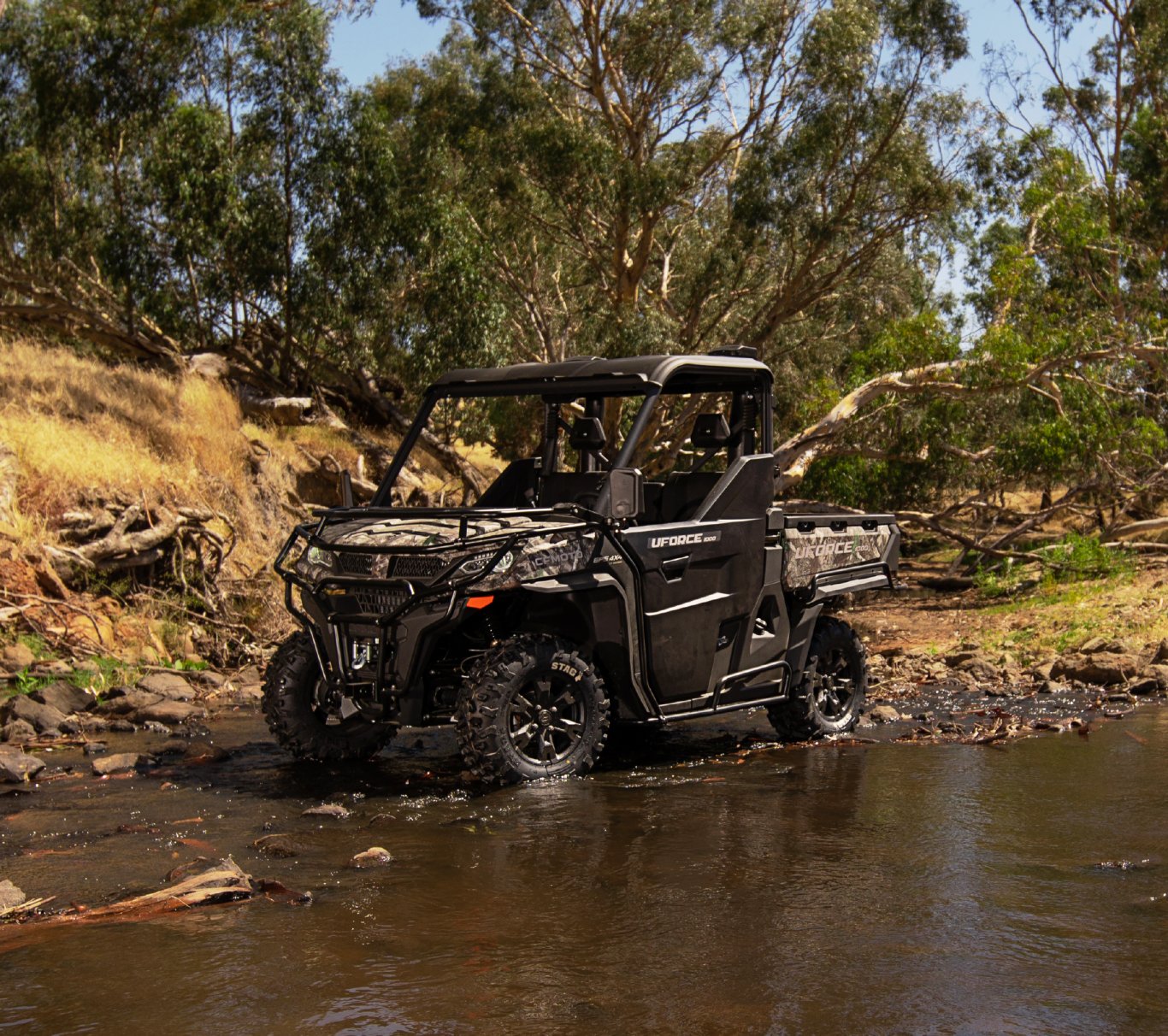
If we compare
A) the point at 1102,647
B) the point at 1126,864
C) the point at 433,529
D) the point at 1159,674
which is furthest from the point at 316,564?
the point at 1102,647

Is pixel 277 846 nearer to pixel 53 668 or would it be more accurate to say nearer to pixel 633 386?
pixel 633 386

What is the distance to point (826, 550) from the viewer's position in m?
9.18

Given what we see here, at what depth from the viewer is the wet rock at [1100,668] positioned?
1130cm

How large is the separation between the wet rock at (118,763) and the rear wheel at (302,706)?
0.92 m

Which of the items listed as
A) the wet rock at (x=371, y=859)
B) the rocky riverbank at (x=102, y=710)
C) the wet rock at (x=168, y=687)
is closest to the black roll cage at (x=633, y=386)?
the rocky riverbank at (x=102, y=710)

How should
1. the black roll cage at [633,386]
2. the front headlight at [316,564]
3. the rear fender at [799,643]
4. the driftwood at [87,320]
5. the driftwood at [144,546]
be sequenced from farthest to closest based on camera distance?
the driftwood at [87,320]
the driftwood at [144,546]
the rear fender at [799,643]
the black roll cage at [633,386]
the front headlight at [316,564]

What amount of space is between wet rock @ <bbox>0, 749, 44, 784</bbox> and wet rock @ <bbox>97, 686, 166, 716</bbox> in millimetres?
1891

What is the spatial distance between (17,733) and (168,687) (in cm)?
195

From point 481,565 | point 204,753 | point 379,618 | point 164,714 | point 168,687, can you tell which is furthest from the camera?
point 168,687

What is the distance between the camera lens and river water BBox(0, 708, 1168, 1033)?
167 inches

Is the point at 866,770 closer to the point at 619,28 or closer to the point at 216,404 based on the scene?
the point at 216,404

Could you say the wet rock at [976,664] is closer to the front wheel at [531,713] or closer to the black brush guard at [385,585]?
the front wheel at [531,713]

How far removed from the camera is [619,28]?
76.3ft

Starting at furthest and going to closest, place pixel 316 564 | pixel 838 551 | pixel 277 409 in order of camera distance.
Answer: pixel 277 409 < pixel 838 551 < pixel 316 564
